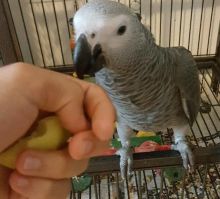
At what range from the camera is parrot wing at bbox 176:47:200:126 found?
103 cm

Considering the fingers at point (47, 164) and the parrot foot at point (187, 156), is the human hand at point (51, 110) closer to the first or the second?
the fingers at point (47, 164)

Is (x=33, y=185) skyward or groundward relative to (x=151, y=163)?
skyward

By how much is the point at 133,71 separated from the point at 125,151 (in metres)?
0.29

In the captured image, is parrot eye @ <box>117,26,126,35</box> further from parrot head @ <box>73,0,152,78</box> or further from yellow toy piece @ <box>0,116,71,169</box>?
yellow toy piece @ <box>0,116,71,169</box>

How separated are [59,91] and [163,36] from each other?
1441mm

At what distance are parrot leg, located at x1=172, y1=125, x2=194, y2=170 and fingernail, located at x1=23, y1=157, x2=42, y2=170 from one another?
54cm

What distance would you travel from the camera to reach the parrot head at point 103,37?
752mm

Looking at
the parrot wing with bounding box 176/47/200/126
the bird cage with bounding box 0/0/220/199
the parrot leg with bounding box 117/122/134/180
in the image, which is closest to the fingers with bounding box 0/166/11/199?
the parrot leg with bounding box 117/122/134/180

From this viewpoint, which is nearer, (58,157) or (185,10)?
(58,157)

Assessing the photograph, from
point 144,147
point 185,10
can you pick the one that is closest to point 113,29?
point 144,147

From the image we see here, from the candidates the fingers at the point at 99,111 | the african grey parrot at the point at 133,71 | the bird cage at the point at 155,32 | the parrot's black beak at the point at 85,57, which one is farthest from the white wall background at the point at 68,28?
the fingers at the point at 99,111

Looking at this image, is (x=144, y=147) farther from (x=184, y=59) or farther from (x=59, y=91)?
(x=59, y=91)

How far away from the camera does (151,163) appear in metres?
0.86

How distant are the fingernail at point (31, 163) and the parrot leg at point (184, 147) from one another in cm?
54
